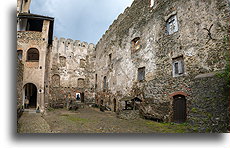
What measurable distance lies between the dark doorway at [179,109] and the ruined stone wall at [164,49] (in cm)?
21

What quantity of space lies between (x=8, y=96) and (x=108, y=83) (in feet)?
35.9

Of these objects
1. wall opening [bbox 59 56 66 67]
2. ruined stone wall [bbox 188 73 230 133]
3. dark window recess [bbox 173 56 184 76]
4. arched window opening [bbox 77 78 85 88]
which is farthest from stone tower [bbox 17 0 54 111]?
ruined stone wall [bbox 188 73 230 133]

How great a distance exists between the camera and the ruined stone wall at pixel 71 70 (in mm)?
16203

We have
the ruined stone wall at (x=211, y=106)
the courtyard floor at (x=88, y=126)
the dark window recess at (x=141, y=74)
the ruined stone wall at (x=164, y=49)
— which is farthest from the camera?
the dark window recess at (x=141, y=74)

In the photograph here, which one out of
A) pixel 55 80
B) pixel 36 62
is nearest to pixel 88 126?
pixel 36 62

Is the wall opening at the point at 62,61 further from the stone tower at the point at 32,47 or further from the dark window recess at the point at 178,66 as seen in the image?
the dark window recess at the point at 178,66

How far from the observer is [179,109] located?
6.94 meters

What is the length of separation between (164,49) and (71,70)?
504 inches

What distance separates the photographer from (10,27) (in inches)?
138

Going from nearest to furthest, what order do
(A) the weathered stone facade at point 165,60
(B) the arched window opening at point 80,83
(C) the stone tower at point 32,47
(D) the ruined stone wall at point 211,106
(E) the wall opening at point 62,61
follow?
1. (D) the ruined stone wall at point 211,106
2. (A) the weathered stone facade at point 165,60
3. (C) the stone tower at point 32,47
4. (E) the wall opening at point 62,61
5. (B) the arched window opening at point 80,83

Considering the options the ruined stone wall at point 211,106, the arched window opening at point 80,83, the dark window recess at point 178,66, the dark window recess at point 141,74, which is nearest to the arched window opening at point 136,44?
the dark window recess at point 141,74

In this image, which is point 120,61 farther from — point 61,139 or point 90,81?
point 61,139

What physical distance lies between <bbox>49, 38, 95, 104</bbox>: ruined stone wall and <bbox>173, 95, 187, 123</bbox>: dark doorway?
1227 centimetres

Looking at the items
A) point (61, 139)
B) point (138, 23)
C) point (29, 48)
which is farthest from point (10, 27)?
point (138, 23)
